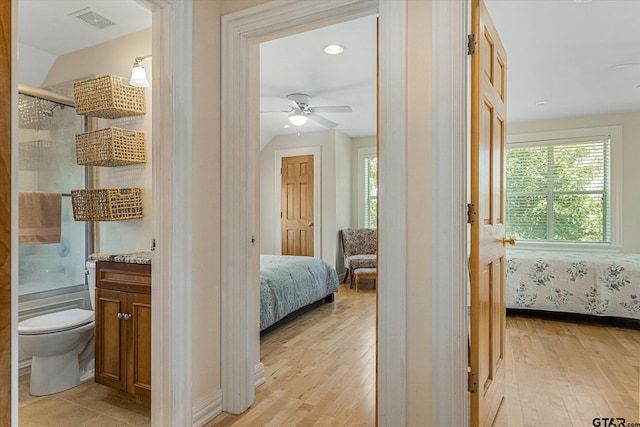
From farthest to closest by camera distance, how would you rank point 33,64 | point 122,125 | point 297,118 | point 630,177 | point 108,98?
point 630,177
point 297,118
point 33,64
point 122,125
point 108,98

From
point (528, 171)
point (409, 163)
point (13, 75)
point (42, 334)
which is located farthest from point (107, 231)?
point (528, 171)

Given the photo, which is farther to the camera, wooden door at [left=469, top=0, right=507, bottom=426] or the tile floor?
the tile floor

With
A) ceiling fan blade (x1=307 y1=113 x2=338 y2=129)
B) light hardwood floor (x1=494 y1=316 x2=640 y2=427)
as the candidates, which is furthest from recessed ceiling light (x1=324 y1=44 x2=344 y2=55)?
light hardwood floor (x1=494 y1=316 x2=640 y2=427)

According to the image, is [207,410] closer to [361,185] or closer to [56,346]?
[56,346]

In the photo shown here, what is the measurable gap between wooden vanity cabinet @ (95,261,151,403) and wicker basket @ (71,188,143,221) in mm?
368

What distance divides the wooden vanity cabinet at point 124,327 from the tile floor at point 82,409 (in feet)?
0.44

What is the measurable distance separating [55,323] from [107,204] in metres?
0.81

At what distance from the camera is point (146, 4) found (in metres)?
1.79

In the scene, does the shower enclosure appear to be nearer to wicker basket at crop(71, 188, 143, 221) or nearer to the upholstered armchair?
wicker basket at crop(71, 188, 143, 221)

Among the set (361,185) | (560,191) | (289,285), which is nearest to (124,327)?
(289,285)

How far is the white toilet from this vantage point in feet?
7.45

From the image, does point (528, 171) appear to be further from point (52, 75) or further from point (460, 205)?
point (52, 75)

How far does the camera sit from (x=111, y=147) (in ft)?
7.90

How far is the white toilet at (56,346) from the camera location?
7.45ft
